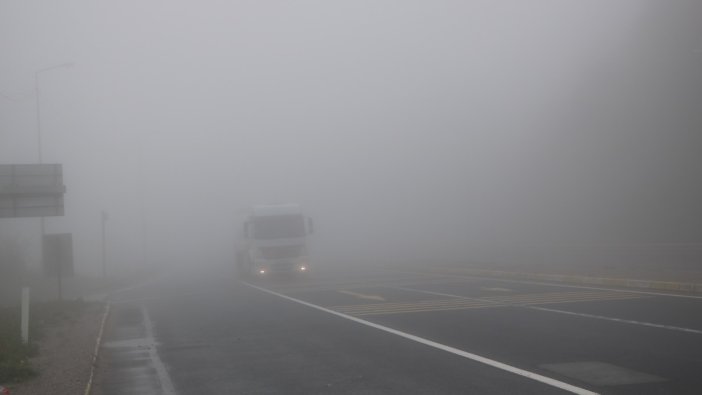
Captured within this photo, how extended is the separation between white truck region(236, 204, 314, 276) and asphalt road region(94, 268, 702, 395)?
12896 mm

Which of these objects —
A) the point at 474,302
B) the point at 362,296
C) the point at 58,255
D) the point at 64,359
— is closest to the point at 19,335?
the point at 64,359

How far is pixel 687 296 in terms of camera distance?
18875 millimetres

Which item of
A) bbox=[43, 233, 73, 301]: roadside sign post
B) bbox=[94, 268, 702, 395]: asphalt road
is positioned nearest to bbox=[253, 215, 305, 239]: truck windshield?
bbox=[43, 233, 73, 301]: roadside sign post

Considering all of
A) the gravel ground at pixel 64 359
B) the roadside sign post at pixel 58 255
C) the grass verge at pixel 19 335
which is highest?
the roadside sign post at pixel 58 255

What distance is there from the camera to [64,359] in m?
13.0

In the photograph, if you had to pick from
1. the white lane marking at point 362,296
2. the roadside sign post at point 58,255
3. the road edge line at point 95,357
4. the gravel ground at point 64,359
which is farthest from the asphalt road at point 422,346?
the roadside sign post at point 58,255

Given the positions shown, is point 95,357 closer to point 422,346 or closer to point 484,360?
point 422,346

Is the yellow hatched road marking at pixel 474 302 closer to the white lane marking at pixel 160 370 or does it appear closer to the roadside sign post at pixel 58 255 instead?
the white lane marking at pixel 160 370

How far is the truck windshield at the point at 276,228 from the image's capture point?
35906 millimetres

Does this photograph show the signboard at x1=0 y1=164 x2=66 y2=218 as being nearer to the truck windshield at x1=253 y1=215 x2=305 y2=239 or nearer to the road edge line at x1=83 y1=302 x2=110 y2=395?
the road edge line at x1=83 y1=302 x2=110 y2=395

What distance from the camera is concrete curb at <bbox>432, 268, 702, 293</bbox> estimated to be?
2041 centimetres

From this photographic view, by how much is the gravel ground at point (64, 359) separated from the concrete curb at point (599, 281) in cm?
1474

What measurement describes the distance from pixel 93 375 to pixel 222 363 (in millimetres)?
1907

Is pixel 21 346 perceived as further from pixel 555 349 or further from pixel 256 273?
pixel 256 273
